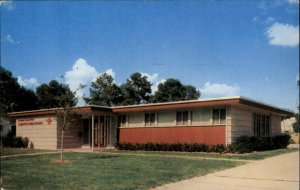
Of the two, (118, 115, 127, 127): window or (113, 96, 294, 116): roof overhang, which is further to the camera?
(118, 115, 127, 127): window

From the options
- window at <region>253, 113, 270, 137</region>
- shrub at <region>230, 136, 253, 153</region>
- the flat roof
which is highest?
the flat roof

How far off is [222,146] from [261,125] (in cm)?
618

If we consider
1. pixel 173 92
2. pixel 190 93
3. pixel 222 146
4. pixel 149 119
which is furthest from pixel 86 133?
pixel 190 93

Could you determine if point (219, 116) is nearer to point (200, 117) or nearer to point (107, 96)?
point (200, 117)

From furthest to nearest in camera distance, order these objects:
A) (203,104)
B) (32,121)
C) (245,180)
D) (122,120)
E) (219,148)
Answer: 1. (32,121)
2. (122,120)
3. (203,104)
4. (219,148)
5. (245,180)

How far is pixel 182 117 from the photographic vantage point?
890 inches

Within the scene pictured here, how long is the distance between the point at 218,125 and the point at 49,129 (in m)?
11.6

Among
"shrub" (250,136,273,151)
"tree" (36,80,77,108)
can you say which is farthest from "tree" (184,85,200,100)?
"shrub" (250,136,273,151)

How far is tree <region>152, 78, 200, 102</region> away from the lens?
43.9 metres

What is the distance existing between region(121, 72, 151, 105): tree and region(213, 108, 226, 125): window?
1756cm

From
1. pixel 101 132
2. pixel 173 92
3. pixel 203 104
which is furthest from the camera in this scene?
pixel 173 92

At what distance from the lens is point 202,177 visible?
10.4 meters

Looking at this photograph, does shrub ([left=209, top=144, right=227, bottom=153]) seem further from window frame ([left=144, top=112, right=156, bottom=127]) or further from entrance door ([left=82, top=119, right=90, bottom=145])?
entrance door ([left=82, top=119, right=90, bottom=145])

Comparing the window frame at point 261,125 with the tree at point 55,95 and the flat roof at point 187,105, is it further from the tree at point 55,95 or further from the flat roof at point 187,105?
the tree at point 55,95
